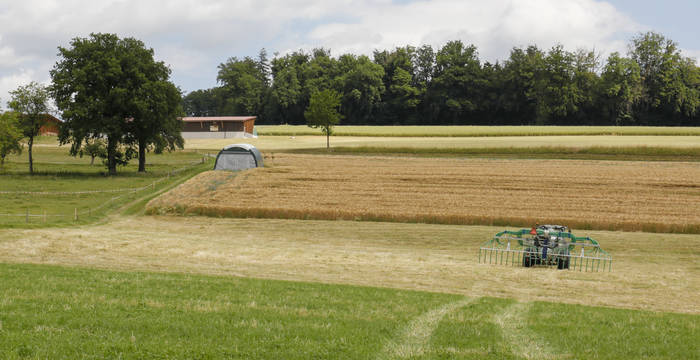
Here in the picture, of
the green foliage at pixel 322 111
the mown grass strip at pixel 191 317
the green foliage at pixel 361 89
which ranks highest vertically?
the green foliage at pixel 361 89

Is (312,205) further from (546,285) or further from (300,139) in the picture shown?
(300,139)

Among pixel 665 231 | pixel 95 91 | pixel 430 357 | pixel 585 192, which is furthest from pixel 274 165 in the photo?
pixel 430 357

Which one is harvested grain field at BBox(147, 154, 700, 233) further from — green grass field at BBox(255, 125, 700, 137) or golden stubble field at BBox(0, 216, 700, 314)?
green grass field at BBox(255, 125, 700, 137)

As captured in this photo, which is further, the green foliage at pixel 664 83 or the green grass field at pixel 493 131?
the green foliage at pixel 664 83

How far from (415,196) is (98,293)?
94.8 ft

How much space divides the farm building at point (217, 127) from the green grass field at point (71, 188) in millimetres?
30379

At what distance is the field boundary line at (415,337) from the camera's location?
920 centimetres

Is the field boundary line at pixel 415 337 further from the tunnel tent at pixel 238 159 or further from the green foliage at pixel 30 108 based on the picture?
the green foliage at pixel 30 108

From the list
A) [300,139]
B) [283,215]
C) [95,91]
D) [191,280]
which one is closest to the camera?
[191,280]

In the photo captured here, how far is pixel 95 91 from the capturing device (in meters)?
60.3

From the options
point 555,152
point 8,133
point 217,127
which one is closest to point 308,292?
point 555,152

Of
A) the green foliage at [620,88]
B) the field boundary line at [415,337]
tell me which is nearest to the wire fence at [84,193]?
the field boundary line at [415,337]

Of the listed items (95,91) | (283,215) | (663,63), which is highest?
(663,63)

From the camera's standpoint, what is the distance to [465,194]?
4050 centimetres
